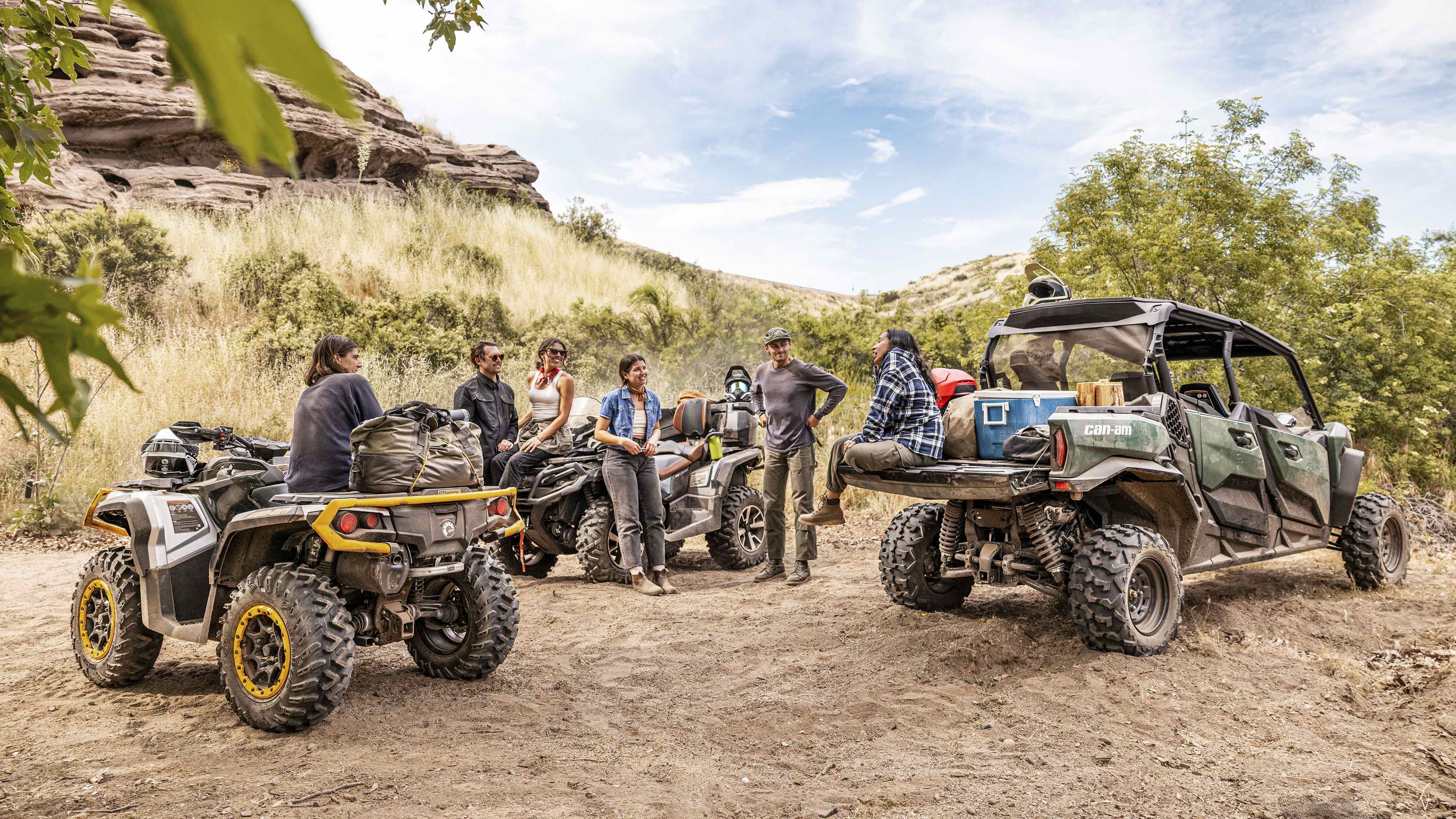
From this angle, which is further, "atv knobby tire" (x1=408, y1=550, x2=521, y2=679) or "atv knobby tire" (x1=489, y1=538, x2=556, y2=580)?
"atv knobby tire" (x1=489, y1=538, x2=556, y2=580)

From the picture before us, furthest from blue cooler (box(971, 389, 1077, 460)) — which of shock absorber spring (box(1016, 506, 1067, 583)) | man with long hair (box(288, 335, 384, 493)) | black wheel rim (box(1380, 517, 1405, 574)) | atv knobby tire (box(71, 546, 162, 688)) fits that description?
atv knobby tire (box(71, 546, 162, 688))

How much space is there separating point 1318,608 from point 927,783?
4.04 meters

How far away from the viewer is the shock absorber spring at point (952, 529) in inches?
223

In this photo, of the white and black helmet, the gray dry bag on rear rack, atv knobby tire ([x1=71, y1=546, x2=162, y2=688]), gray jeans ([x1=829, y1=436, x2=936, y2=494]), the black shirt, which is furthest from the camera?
the black shirt

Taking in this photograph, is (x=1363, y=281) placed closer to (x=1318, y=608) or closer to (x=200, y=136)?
(x=1318, y=608)

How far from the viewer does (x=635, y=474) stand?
7.19 metres

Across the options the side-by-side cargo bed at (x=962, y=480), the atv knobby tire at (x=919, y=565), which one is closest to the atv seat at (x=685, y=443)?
the atv knobby tire at (x=919, y=565)

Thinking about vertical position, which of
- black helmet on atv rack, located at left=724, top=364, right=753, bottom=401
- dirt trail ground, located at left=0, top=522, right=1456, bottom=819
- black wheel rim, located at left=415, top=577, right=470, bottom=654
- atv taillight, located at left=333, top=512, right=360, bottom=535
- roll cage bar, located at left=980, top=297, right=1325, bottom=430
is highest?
roll cage bar, located at left=980, top=297, right=1325, bottom=430

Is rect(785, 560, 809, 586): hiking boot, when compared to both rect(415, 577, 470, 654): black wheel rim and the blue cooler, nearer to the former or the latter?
the blue cooler

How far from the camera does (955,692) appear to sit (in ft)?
15.0

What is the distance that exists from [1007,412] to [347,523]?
11.7 feet

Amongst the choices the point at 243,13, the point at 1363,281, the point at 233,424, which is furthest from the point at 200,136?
the point at 243,13

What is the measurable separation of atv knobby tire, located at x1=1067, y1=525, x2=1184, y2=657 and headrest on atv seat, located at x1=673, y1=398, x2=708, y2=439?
3804mm

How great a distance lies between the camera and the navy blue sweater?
4.48 metres
